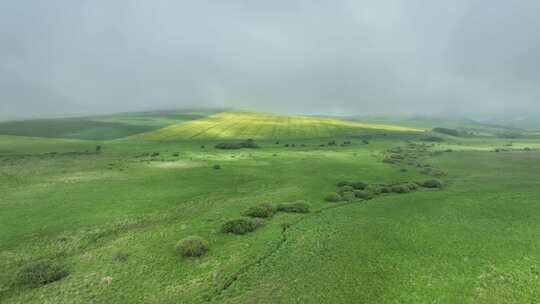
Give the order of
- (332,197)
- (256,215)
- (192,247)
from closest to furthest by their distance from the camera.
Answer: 1. (192,247)
2. (256,215)
3. (332,197)

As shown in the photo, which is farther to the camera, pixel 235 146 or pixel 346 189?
pixel 235 146

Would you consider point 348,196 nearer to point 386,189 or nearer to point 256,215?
point 386,189

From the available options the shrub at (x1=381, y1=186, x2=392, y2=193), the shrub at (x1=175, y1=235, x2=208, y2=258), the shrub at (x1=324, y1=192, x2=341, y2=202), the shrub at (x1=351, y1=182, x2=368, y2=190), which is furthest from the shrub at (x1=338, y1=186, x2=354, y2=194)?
the shrub at (x1=175, y1=235, x2=208, y2=258)

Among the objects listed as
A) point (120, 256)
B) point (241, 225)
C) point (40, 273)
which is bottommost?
point (120, 256)

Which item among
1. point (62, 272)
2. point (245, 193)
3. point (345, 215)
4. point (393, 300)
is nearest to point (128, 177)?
point (245, 193)

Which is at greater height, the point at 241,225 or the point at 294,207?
the point at 294,207

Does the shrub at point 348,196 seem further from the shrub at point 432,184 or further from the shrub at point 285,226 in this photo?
the shrub at point 432,184

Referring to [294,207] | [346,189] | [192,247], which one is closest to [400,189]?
[346,189]
